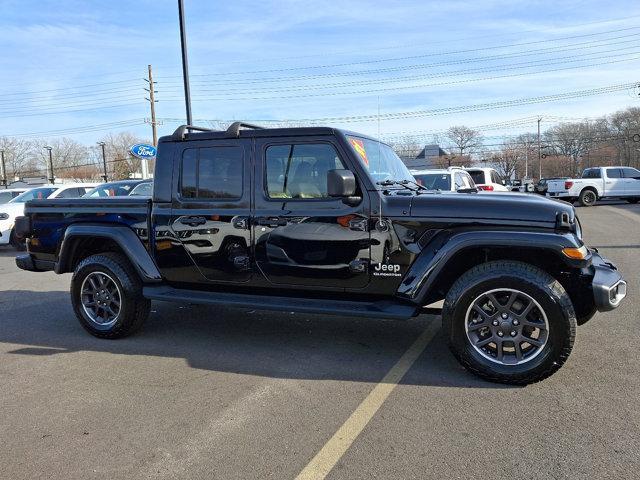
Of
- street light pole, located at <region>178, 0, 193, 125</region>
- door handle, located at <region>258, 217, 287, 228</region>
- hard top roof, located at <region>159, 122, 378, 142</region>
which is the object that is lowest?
door handle, located at <region>258, 217, 287, 228</region>

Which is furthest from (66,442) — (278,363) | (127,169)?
(127,169)

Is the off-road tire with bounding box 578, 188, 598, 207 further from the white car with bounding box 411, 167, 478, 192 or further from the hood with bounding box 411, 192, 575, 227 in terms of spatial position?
the hood with bounding box 411, 192, 575, 227

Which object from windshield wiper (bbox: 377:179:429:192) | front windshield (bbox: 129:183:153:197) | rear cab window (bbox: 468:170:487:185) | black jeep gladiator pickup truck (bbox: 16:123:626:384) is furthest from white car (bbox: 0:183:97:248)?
rear cab window (bbox: 468:170:487:185)

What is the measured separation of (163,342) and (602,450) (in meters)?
3.86

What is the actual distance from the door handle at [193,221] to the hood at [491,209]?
6.29 feet

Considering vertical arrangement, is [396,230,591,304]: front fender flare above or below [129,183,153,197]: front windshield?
below

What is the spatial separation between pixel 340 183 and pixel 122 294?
2.61 metres

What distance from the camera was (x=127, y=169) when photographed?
76.8m

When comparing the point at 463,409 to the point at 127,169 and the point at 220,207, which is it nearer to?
the point at 220,207

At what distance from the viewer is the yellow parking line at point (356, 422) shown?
2799 millimetres

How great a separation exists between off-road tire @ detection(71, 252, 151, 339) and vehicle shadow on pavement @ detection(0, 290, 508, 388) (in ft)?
0.41

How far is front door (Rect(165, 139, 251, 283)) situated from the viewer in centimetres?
459

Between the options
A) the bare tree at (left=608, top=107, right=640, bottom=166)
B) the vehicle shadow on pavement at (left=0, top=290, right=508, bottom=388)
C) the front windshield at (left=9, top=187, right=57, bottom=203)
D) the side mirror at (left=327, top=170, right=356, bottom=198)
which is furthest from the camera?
the bare tree at (left=608, top=107, right=640, bottom=166)

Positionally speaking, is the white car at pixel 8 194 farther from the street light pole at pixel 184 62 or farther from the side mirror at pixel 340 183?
the side mirror at pixel 340 183
